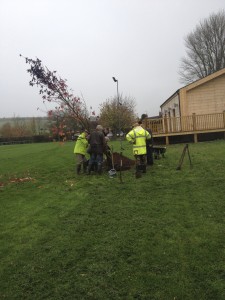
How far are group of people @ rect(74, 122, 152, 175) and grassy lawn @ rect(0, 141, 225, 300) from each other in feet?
5.99

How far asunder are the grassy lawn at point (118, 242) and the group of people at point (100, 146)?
Answer: 183 centimetres

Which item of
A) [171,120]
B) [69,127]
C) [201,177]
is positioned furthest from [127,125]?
[201,177]

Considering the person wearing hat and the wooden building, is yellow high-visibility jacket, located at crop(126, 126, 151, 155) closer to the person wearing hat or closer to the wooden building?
the person wearing hat

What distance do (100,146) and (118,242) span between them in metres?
6.58

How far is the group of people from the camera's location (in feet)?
35.3

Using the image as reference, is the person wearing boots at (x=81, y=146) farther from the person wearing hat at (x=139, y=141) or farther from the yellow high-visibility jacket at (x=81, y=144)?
the person wearing hat at (x=139, y=141)

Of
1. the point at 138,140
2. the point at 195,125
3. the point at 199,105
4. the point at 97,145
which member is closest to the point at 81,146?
the point at 97,145

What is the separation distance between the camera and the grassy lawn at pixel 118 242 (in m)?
3.83

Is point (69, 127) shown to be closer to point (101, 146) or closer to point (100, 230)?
point (101, 146)

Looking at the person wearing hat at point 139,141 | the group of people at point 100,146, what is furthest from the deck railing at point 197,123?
the person wearing hat at point 139,141

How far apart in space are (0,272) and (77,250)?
1088mm

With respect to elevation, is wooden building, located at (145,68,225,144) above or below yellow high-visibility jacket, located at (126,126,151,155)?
above

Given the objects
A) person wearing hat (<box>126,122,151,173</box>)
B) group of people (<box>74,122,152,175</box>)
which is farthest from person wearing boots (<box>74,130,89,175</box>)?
person wearing hat (<box>126,122,151,173</box>)

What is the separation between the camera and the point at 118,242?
5.03 metres
